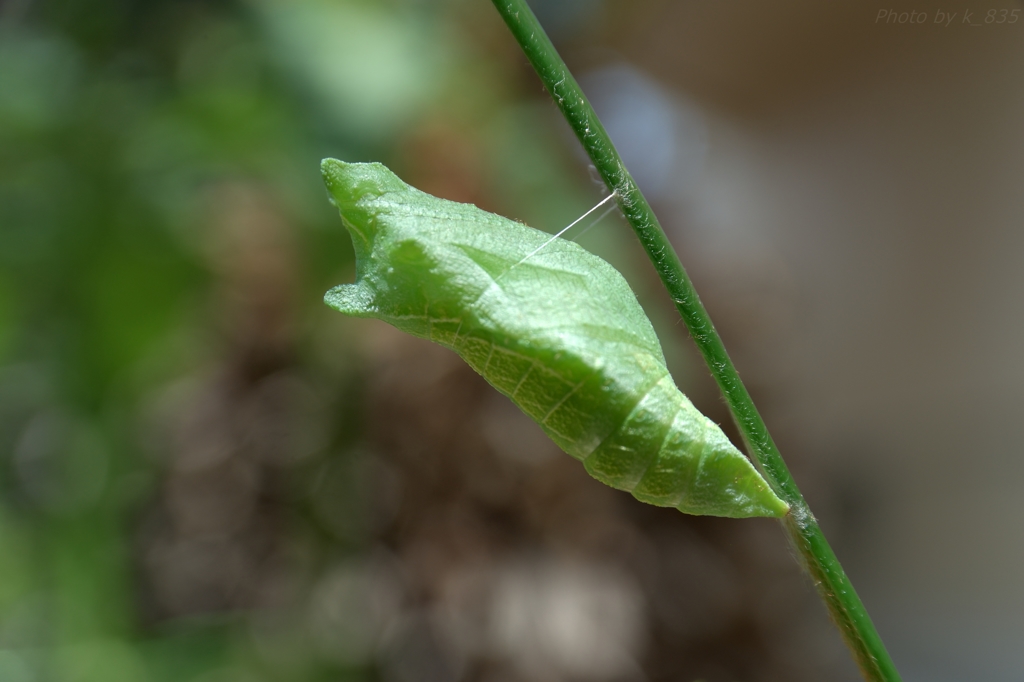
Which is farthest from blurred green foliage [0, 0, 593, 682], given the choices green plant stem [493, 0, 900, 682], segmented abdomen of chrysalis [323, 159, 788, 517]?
green plant stem [493, 0, 900, 682]

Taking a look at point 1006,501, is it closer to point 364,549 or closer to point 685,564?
point 685,564

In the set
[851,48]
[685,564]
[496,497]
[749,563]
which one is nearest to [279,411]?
[496,497]

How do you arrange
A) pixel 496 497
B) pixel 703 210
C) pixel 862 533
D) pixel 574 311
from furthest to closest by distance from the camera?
pixel 703 210 < pixel 862 533 < pixel 496 497 < pixel 574 311

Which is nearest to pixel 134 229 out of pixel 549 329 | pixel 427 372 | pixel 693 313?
pixel 427 372

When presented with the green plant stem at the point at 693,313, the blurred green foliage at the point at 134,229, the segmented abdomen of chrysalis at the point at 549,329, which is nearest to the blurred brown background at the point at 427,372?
the blurred green foliage at the point at 134,229

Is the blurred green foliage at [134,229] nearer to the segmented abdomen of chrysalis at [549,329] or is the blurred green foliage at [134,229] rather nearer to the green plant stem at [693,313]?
the segmented abdomen of chrysalis at [549,329]

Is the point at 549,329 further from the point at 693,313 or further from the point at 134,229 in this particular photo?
the point at 134,229
